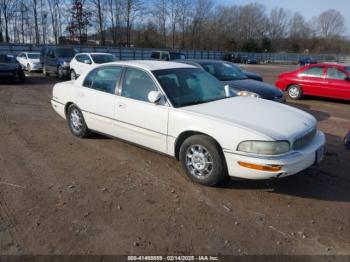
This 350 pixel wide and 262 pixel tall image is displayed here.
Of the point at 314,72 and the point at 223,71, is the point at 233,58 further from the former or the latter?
the point at 223,71

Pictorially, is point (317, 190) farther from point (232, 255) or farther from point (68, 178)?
point (68, 178)

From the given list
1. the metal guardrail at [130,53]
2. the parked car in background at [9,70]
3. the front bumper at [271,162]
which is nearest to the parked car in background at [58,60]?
the parked car in background at [9,70]

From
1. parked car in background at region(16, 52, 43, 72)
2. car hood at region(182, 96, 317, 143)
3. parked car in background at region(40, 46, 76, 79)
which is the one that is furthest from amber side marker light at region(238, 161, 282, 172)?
parked car in background at region(16, 52, 43, 72)

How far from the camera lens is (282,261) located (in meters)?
2.97

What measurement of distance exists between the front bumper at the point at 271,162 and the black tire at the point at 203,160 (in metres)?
0.12

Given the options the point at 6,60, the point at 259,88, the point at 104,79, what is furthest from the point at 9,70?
the point at 259,88

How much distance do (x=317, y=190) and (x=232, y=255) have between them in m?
1.89

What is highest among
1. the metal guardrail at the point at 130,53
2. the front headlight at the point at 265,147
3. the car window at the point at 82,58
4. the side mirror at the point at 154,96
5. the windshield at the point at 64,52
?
the metal guardrail at the point at 130,53

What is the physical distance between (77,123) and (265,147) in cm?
392

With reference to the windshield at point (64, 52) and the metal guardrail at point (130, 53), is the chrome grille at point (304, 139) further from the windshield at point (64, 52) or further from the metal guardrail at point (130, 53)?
the metal guardrail at point (130, 53)

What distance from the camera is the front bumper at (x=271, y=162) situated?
3.82 meters

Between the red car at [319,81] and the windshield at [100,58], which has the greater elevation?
the windshield at [100,58]

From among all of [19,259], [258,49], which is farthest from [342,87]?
[258,49]

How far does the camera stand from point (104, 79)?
5750mm
